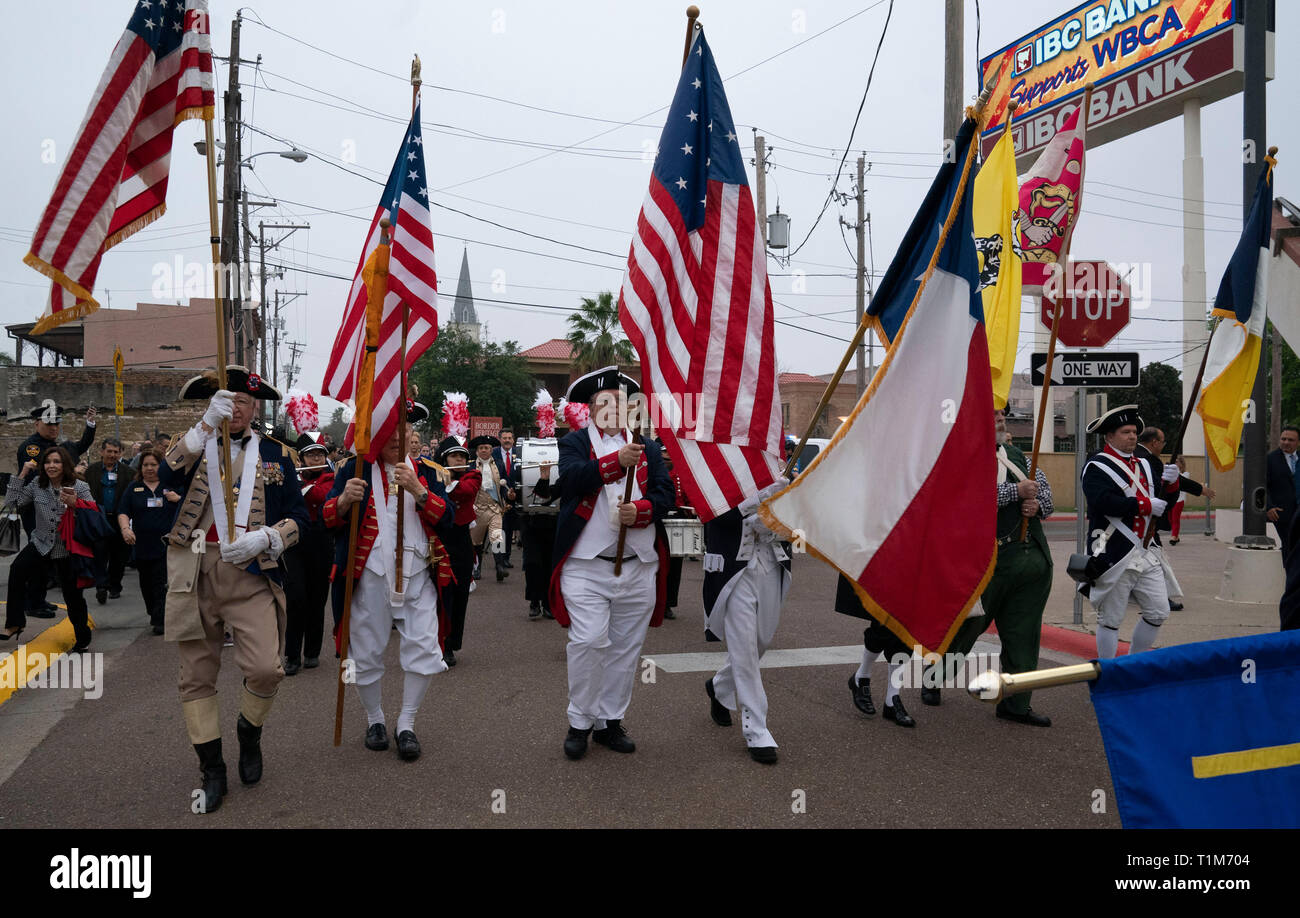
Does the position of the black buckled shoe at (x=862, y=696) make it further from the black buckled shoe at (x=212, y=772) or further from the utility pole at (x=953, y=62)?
the utility pole at (x=953, y=62)

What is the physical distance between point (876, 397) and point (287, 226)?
151ft

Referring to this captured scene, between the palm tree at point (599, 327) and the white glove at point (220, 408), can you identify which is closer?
the white glove at point (220, 408)

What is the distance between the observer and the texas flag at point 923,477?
11.9 feet

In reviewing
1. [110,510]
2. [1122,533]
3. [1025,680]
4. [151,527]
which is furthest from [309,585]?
[1025,680]

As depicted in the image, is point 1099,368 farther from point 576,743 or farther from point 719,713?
point 576,743

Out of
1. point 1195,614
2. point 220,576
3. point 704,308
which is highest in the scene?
point 704,308

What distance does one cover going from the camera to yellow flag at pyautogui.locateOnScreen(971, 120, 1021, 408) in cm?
568

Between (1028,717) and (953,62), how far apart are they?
8801mm

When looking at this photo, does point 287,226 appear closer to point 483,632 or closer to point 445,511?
point 483,632

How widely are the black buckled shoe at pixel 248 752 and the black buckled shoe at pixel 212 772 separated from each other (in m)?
0.22

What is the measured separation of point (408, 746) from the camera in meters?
5.21

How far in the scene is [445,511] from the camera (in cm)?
564

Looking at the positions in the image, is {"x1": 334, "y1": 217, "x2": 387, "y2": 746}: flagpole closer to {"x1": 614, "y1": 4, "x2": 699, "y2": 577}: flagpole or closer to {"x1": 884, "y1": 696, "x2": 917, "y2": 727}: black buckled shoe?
{"x1": 614, "y1": 4, "x2": 699, "y2": 577}: flagpole

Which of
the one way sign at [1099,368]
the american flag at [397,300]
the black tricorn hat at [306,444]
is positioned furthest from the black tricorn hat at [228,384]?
the one way sign at [1099,368]
